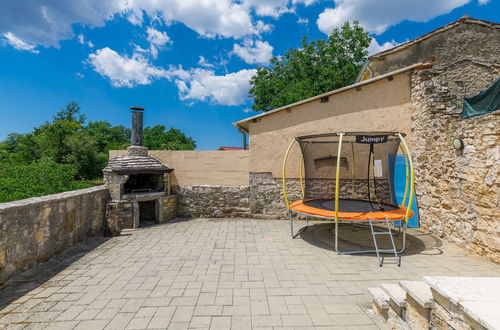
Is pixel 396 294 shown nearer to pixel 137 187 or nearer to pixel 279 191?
pixel 279 191

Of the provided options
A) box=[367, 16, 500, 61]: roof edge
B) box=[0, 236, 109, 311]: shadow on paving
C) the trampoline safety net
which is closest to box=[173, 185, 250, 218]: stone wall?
the trampoline safety net

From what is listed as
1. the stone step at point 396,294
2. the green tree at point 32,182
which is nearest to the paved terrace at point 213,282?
the stone step at point 396,294

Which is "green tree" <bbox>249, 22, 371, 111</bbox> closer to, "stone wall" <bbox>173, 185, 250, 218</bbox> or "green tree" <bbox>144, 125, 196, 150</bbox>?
"stone wall" <bbox>173, 185, 250, 218</bbox>

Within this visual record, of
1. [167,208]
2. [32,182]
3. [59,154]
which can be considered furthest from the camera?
[59,154]

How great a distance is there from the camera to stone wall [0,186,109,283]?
11.3 feet

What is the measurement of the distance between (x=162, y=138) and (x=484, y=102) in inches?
1857

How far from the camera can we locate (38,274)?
3750 mm

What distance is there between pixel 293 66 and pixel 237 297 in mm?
20255

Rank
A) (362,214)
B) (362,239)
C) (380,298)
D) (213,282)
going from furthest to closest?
(362,239)
(362,214)
(213,282)
(380,298)

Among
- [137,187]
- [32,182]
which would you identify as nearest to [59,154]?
[32,182]

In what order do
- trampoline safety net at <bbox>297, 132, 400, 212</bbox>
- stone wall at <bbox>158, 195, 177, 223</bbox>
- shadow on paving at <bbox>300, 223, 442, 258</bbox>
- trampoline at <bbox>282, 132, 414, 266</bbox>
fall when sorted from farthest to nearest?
stone wall at <bbox>158, 195, 177, 223</bbox> → trampoline safety net at <bbox>297, 132, 400, 212</bbox> → trampoline at <bbox>282, 132, 414, 266</bbox> → shadow on paving at <bbox>300, 223, 442, 258</bbox>

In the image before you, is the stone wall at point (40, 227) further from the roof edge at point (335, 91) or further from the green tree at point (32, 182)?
the green tree at point (32, 182)

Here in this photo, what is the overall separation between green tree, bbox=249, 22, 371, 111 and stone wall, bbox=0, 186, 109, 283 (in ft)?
44.6

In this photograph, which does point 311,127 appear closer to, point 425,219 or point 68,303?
point 425,219
